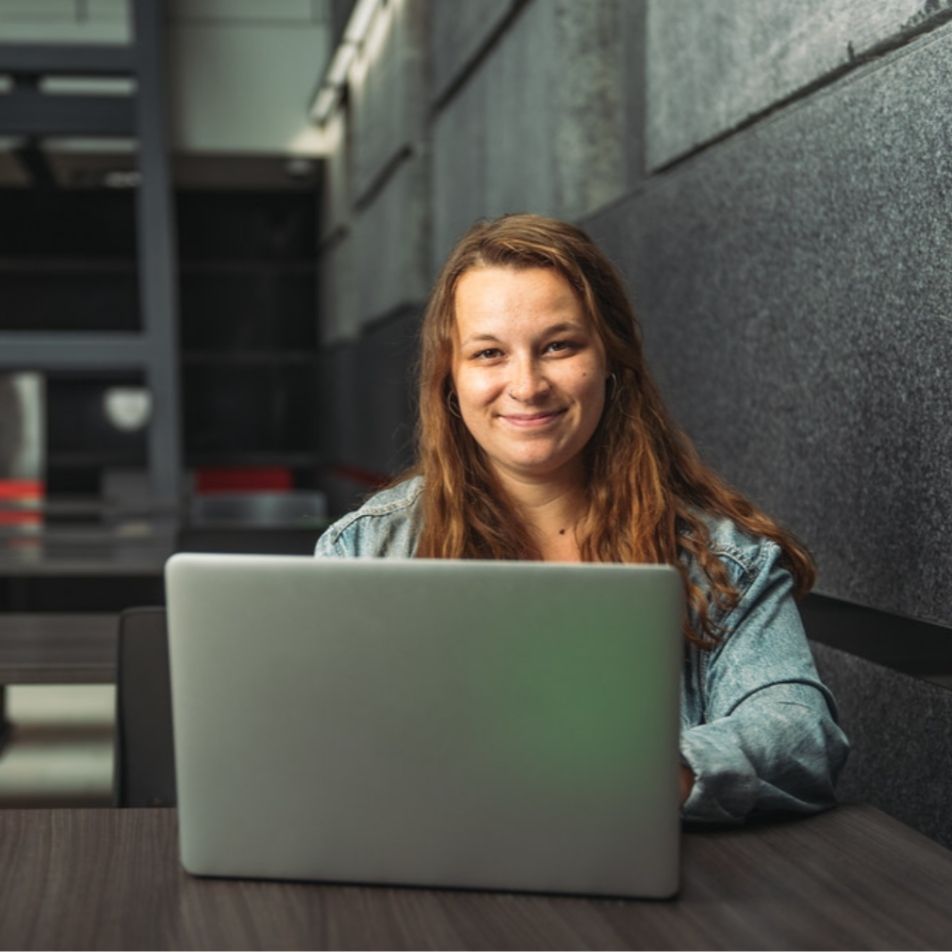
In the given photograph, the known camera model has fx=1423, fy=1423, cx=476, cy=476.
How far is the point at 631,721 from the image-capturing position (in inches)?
43.1

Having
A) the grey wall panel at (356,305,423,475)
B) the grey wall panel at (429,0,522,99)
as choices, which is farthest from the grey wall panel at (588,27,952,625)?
the grey wall panel at (356,305,423,475)

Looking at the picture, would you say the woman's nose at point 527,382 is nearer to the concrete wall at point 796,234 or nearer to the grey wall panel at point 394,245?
the concrete wall at point 796,234

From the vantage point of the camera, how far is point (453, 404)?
180cm

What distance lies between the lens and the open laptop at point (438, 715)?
1079mm

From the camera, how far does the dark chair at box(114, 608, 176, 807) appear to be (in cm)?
236

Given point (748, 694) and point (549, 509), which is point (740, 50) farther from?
point (748, 694)

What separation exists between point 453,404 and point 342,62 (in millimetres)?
7044

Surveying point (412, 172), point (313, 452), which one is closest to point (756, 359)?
point (412, 172)

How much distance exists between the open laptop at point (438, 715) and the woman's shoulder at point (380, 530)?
23.5 inches

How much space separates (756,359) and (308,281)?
9537 mm

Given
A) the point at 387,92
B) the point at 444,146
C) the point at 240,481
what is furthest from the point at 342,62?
the point at 240,481

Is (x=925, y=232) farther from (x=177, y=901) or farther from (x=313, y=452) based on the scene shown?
(x=313, y=452)

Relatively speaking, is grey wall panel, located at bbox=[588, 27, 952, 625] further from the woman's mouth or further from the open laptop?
the open laptop

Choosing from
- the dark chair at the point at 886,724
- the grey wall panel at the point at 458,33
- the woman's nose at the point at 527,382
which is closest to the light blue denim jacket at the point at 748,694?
the woman's nose at the point at 527,382
